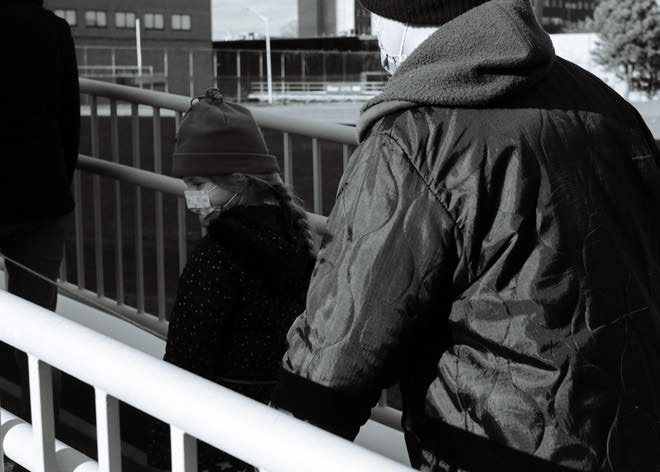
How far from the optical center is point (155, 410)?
1.37 m

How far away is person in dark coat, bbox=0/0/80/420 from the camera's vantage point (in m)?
3.80

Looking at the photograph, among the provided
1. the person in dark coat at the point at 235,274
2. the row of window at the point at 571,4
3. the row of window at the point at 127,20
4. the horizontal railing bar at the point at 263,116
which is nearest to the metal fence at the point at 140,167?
the horizontal railing bar at the point at 263,116

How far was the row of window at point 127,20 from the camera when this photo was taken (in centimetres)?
7231

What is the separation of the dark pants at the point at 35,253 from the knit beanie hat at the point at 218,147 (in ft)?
3.79

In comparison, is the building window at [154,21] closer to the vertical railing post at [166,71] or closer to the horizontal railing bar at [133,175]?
the vertical railing post at [166,71]

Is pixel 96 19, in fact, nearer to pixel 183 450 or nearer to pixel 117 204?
pixel 117 204

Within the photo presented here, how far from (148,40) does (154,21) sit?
1.60 m

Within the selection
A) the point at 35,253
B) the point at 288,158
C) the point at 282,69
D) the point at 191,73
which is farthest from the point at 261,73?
the point at 35,253

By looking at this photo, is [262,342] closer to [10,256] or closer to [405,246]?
[405,246]

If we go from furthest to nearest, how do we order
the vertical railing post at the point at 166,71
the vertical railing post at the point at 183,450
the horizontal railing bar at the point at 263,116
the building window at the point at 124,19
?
the building window at the point at 124,19
the vertical railing post at the point at 166,71
the horizontal railing bar at the point at 263,116
the vertical railing post at the point at 183,450

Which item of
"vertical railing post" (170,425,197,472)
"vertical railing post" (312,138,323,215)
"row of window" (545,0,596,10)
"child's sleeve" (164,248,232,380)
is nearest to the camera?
"vertical railing post" (170,425,197,472)

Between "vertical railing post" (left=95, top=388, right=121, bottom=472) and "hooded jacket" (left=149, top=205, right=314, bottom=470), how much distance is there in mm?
1061

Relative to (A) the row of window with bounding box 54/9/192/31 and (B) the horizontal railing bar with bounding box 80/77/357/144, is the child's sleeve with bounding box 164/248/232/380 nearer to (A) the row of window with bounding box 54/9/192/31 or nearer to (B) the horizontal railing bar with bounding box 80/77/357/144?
(B) the horizontal railing bar with bounding box 80/77/357/144

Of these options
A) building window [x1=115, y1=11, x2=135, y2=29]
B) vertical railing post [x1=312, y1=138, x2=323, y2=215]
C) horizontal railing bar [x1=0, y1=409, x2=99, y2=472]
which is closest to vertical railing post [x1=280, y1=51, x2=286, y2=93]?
building window [x1=115, y1=11, x2=135, y2=29]
